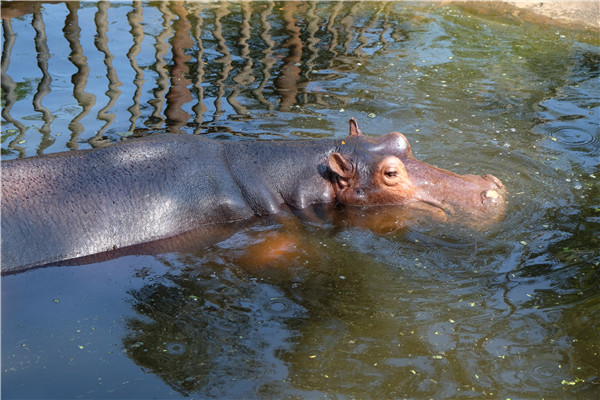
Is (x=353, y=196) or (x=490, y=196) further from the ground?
(x=490, y=196)

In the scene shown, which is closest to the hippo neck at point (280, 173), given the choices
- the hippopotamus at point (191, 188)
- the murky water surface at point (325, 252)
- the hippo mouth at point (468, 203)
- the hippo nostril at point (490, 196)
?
the hippopotamus at point (191, 188)

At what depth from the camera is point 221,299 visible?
4.83 meters

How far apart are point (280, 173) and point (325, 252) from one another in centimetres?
88

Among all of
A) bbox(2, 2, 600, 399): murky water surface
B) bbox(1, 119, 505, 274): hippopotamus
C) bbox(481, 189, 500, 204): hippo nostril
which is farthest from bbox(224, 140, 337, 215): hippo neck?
bbox(481, 189, 500, 204): hippo nostril

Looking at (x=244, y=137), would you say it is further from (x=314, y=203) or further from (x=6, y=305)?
(x=6, y=305)

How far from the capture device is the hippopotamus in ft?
16.5

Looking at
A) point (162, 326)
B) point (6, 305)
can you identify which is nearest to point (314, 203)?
point (162, 326)

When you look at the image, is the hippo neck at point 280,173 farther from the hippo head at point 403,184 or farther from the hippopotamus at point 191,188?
the hippo head at point 403,184

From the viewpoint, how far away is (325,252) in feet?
18.1

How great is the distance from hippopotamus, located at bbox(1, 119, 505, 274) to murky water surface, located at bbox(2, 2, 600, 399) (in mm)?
239

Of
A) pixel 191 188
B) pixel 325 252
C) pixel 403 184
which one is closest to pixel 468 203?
pixel 403 184

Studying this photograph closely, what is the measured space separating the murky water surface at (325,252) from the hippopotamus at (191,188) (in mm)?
239

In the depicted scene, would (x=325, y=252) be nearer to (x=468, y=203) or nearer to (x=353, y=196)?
(x=353, y=196)

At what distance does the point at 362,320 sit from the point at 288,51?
6.14 metres
